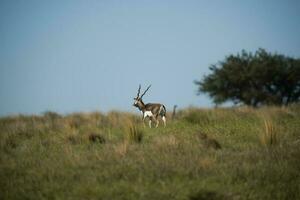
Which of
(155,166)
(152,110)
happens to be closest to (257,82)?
(152,110)

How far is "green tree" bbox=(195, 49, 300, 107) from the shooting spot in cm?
3200

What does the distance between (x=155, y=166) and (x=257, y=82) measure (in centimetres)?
2611

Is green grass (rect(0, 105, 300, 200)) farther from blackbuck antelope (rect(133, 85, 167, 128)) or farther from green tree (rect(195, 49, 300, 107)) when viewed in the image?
green tree (rect(195, 49, 300, 107))

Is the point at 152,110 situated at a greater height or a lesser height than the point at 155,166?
greater

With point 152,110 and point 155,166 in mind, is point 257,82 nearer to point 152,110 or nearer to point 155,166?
point 152,110

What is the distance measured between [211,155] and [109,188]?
302 cm

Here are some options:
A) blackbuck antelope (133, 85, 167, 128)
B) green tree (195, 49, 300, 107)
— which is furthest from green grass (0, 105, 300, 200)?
green tree (195, 49, 300, 107)

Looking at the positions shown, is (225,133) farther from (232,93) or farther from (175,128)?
(232,93)

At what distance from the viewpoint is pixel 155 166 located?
7863 mm

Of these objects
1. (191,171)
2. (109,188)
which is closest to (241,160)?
(191,171)

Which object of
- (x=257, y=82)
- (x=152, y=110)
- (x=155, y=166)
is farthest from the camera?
(x=257, y=82)

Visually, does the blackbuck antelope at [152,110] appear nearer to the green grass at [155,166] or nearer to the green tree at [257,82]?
the green grass at [155,166]

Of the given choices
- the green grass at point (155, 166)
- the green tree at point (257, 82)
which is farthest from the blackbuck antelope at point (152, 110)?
the green tree at point (257, 82)

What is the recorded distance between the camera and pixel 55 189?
22.3ft
